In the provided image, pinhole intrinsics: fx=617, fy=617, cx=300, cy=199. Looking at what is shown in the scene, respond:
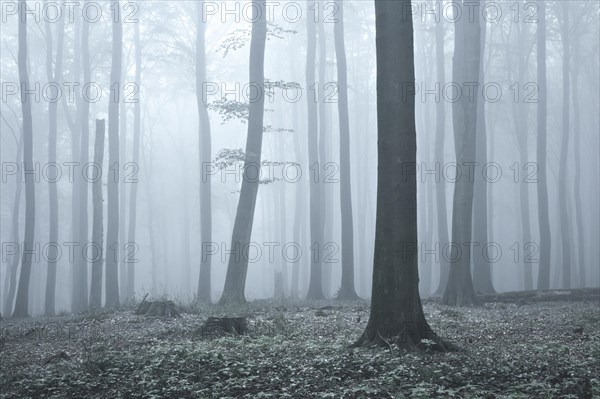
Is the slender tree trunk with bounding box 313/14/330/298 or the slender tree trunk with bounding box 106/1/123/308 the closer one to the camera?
the slender tree trunk with bounding box 106/1/123/308

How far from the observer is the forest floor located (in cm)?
654

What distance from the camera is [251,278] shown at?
2542 inches

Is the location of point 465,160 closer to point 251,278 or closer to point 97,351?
point 97,351

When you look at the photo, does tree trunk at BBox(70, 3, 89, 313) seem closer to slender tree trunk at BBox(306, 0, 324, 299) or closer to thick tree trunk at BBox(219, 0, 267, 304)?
slender tree trunk at BBox(306, 0, 324, 299)

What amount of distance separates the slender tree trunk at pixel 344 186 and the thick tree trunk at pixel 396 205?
43.1 feet

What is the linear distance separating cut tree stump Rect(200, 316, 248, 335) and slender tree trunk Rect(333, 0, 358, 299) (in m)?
10.8

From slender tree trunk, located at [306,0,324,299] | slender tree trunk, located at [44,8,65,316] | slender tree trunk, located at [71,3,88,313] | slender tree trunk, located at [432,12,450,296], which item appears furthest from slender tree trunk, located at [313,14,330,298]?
slender tree trunk, located at [44,8,65,316]

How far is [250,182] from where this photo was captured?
17.5 m

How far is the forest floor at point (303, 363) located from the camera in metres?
6.54

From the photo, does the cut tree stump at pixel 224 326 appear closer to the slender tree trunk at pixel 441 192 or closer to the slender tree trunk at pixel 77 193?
the slender tree trunk at pixel 441 192

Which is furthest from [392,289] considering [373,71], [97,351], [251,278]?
[251,278]

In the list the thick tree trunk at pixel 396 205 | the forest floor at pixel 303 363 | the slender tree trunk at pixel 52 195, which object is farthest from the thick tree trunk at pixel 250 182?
the slender tree trunk at pixel 52 195

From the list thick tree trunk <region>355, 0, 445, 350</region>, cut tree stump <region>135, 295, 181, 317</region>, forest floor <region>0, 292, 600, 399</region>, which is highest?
thick tree trunk <region>355, 0, 445, 350</region>

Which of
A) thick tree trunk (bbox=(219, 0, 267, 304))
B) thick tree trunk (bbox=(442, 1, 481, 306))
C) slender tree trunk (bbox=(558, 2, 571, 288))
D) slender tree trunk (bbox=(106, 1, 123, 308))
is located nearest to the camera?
thick tree trunk (bbox=(442, 1, 481, 306))
